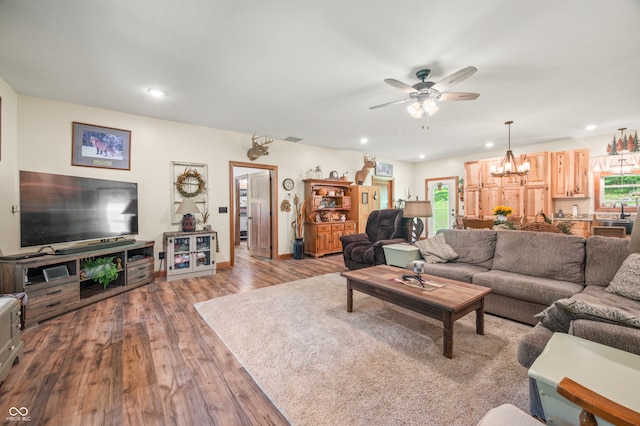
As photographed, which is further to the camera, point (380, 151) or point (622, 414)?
point (380, 151)

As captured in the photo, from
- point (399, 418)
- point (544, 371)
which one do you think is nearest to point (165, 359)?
point (399, 418)

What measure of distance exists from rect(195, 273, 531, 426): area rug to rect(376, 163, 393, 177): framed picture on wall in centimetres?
533

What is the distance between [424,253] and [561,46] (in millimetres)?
2490

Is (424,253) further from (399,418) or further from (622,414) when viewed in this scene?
(622,414)

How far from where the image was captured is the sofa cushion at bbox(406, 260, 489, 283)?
290cm

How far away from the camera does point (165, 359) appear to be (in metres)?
2.04

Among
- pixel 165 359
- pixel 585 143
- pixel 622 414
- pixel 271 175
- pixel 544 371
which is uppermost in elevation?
pixel 585 143

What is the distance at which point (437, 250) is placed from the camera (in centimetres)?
346

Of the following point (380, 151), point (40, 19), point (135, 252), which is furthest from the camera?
point (380, 151)

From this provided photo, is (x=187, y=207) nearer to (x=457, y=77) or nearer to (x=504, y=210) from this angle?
(x=457, y=77)

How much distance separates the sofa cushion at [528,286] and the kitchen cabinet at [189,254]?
397cm

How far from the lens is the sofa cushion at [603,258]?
7.73 feet

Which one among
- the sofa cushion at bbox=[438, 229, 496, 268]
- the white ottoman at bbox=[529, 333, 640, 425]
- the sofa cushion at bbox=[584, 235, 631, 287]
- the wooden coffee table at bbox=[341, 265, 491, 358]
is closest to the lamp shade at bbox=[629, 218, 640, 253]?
the sofa cushion at bbox=[584, 235, 631, 287]

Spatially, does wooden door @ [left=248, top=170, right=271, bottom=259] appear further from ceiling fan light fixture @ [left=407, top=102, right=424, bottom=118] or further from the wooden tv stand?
ceiling fan light fixture @ [left=407, top=102, right=424, bottom=118]
